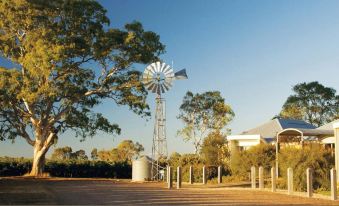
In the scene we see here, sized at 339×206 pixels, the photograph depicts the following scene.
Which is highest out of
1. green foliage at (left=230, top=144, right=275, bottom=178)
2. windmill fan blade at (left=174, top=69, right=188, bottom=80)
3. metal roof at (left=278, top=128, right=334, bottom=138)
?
windmill fan blade at (left=174, top=69, right=188, bottom=80)

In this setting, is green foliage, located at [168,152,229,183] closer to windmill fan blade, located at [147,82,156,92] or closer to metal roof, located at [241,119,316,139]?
windmill fan blade, located at [147,82,156,92]

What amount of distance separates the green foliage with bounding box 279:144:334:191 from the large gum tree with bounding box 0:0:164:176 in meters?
16.6

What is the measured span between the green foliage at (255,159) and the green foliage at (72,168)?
42.6 feet

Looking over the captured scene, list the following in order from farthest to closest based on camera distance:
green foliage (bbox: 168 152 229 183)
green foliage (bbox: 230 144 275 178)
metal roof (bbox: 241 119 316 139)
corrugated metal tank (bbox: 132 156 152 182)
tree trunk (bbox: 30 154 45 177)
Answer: metal roof (bbox: 241 119 316 139) → tree trunk (bbox: 30 154 45 177) → corrugated metal tank (bbox: 132 156 152 182) → green foliage (bbox: 168 152 229 183) → green foliage (bbox: 230 144 275 178)

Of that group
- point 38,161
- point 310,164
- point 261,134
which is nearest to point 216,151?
point 261,134

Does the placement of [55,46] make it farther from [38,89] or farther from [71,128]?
[71,128]

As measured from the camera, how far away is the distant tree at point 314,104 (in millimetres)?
62000

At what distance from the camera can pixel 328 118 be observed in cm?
6191

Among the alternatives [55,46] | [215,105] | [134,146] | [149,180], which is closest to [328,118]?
[215,105]

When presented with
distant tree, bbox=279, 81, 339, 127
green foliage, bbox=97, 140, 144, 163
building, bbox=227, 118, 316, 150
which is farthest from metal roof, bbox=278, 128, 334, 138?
green foliage, bbox=97, 140, 144, 163

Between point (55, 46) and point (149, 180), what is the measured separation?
10.7 metres

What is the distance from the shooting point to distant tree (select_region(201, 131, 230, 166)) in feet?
118

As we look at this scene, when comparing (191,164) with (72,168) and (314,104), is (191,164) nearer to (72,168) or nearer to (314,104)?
(72,168)

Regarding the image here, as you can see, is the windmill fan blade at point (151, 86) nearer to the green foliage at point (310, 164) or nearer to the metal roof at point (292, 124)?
the metal roof at point (292, 124)
